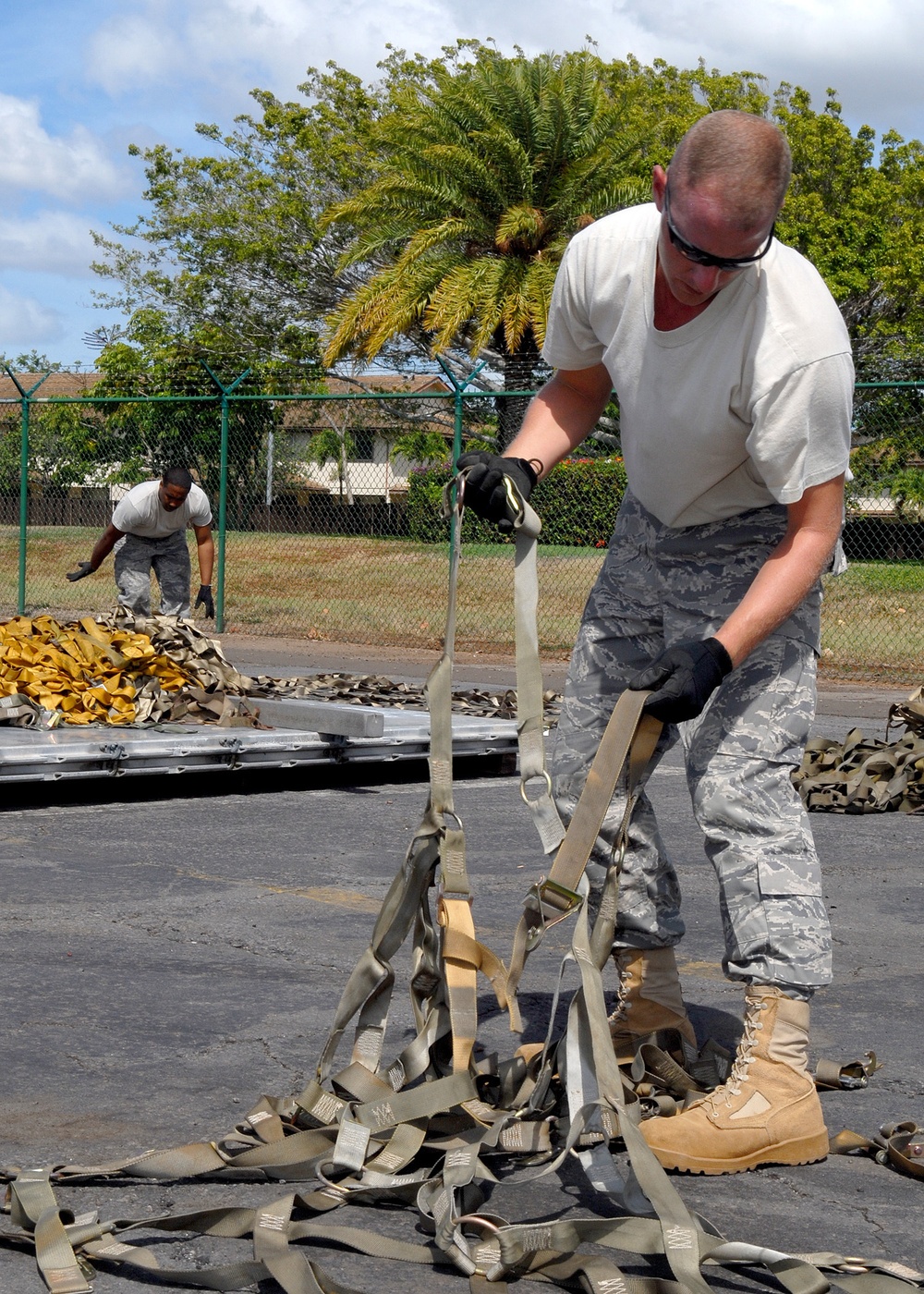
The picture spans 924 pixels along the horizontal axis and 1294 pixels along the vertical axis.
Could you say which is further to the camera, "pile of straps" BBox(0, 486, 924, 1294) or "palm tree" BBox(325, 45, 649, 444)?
"palm tree" BBox(325, 45, 649, 444)

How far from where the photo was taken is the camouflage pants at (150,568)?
36.0 feet

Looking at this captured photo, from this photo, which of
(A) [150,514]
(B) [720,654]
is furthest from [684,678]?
(A) [150,514]

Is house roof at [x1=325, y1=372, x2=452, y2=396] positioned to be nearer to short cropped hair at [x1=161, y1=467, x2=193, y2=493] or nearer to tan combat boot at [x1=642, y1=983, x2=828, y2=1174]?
short cropped hair at [x1=161, y1=467, x2=193, y2=493]

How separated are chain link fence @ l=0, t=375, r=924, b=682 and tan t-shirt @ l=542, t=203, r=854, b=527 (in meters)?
9.20

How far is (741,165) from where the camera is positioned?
9.02 feet

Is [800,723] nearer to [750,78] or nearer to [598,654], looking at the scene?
[598,654]

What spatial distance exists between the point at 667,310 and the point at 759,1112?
159 cm

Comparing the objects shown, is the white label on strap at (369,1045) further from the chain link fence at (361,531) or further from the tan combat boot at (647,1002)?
the chain link fence at (361,531)

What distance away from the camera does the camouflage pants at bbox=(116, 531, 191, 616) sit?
1097 centimetres

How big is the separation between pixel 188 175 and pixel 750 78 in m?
15.0

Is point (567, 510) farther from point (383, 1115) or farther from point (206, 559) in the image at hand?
point (383, 1115)

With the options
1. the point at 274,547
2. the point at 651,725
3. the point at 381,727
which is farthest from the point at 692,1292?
the point at 274,547

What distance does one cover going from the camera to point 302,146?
132 feet

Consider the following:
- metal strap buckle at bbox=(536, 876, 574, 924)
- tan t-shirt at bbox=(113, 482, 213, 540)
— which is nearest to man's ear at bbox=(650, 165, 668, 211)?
metal strap buckle at bbox=(536, 876, 574, 924)
